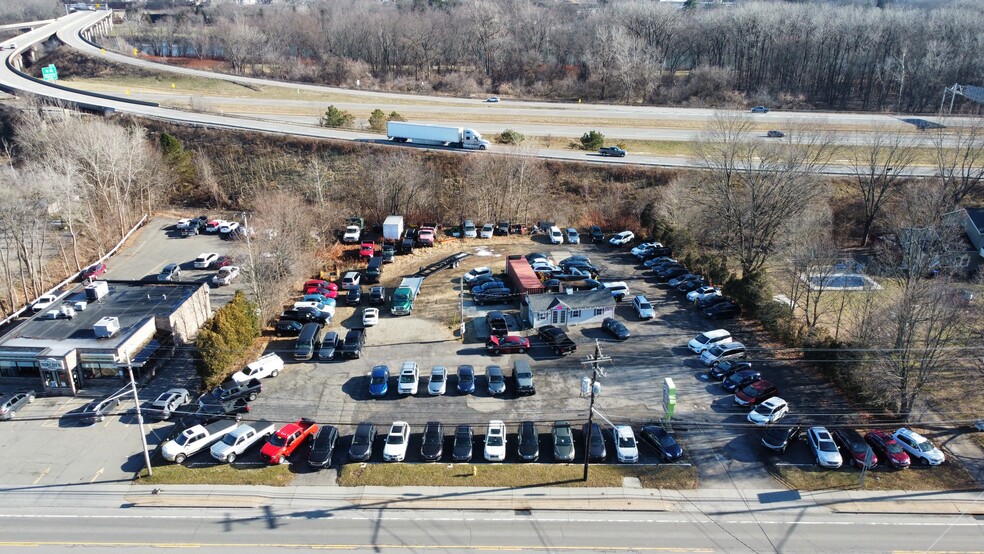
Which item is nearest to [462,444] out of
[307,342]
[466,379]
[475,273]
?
[466,379]

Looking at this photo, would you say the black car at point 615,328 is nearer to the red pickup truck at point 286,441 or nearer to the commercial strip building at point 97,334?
the red pickup truck at point 286,441

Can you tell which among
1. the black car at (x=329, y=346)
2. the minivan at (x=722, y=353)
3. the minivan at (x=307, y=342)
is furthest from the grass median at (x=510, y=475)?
the minivan at (x=307, y=342)

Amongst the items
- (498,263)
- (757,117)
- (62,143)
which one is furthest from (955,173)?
(62,143)

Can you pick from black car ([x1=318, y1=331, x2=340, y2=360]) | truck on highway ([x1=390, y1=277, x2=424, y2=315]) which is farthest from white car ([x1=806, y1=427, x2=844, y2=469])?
black car ([x1=318, y1=331, x2=340, y2=360])

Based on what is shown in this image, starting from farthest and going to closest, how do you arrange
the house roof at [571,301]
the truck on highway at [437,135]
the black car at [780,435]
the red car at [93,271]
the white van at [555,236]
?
the truck on highway at [437,135] → the white van at [555,236] → the red car at [93,271] → the house roof at [571,301] → the black car at [780,435]

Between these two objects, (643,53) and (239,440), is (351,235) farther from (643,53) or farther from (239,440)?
(643,53)

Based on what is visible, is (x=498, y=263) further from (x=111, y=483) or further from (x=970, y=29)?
(x=970, y=29)
